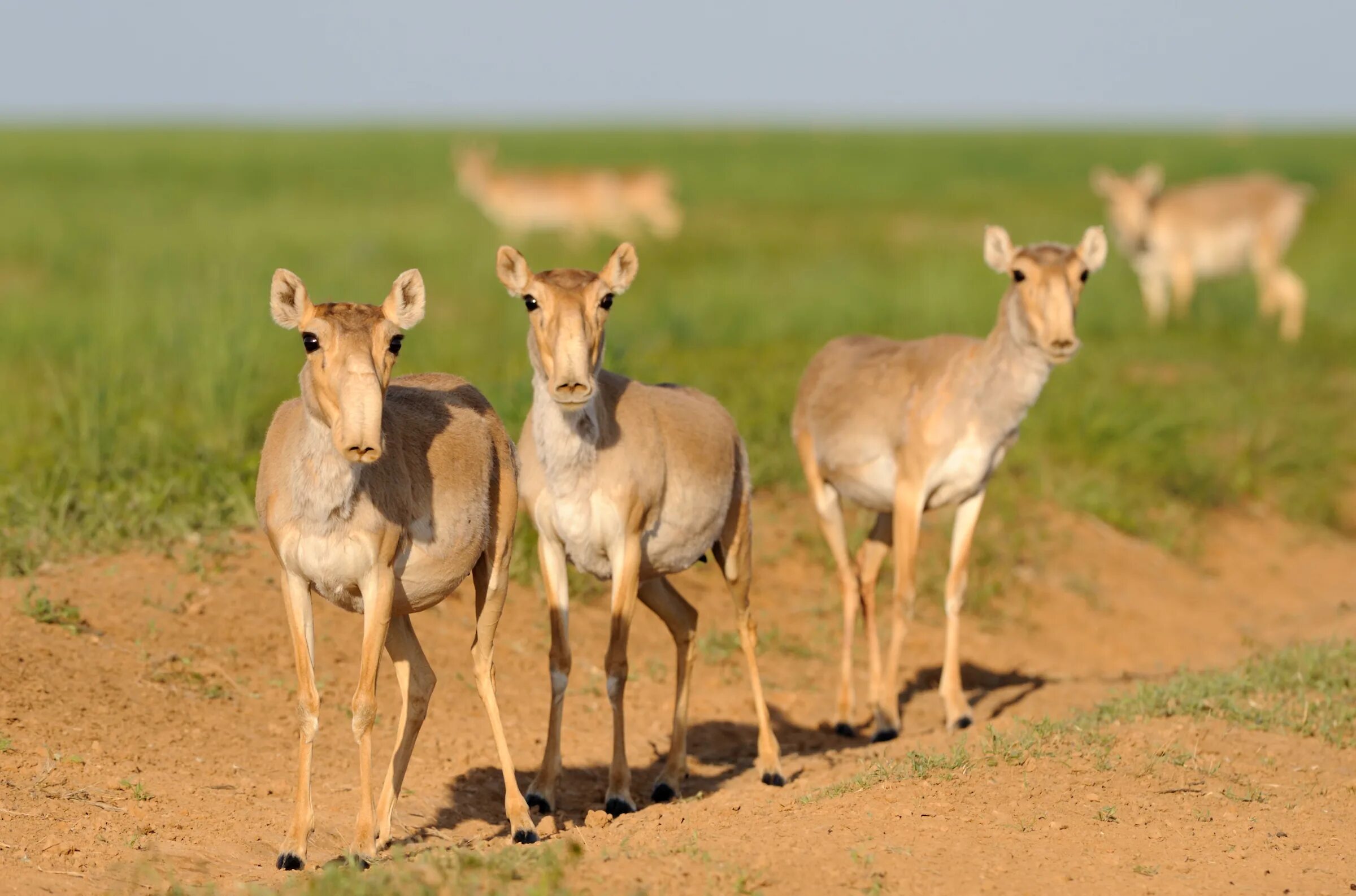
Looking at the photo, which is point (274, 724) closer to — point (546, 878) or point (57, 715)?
point (57, 715)

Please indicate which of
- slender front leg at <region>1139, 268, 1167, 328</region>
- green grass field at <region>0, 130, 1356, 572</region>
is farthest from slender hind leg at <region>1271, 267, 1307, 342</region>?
slender front leg at <region>1139, 268, 1167, 328</region>

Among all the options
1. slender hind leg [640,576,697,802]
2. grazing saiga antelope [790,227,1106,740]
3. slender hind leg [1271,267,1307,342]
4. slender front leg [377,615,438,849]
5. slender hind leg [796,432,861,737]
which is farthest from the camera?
slender hind leg [1271,267,1307,342]

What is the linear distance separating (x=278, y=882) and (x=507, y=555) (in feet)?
6.25

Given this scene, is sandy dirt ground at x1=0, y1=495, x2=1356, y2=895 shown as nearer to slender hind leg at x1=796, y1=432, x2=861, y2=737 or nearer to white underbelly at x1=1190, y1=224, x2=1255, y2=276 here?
slender hind leg at x1=796, y1=432, x2=861, y2=737

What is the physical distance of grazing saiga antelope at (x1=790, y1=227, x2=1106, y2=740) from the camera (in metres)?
9.17

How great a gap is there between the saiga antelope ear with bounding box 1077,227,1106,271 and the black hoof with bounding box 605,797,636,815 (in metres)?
4.24

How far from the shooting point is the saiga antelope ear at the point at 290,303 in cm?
613

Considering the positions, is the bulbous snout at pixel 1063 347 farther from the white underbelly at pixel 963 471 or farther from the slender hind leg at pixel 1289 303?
the slender hind leg at pixel 1289 303

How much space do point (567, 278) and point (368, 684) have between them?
2.13m

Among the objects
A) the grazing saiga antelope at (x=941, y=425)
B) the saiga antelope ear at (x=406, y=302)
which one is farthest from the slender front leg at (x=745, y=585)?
the saiga antelope ear at (x=406, y=302)

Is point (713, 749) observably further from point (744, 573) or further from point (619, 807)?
point (619, 807)

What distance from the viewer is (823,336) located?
1716cm

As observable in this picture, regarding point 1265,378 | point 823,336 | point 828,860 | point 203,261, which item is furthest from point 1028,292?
point 203,261

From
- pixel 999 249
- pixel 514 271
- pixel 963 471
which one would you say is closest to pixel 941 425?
pixel 963 471
